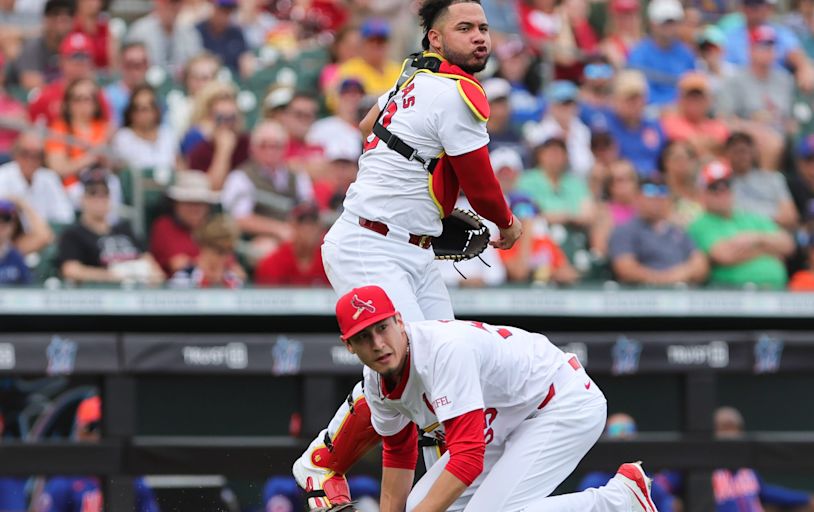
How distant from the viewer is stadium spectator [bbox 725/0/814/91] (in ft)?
40.9

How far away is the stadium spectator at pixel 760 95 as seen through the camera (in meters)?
11.6

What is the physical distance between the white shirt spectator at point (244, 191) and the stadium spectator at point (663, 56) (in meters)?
3.41

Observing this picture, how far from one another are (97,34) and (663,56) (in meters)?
4.68

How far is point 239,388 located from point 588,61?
4.32 m

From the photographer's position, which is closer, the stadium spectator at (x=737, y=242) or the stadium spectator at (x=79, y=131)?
the stadium spectator at (x=79, y=131)

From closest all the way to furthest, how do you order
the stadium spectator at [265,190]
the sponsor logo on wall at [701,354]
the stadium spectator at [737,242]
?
the sponsor logo on wall at [701,354] < the stadium spectator at [265,190] < the stadium spectator at [737,242]

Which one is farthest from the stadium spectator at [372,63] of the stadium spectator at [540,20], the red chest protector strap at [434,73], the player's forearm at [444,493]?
the player's forearm at [444,493]

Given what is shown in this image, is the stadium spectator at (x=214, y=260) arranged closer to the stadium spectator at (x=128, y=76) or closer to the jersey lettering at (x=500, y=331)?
the stadium spectator at (x=128, y=76)

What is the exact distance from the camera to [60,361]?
8641 millimetres

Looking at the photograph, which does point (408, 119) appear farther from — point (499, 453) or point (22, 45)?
point (22, 45)

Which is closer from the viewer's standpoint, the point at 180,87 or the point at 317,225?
the point at 317,225

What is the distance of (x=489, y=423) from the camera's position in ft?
18.7

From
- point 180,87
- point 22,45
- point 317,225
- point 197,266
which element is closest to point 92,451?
point 197,266

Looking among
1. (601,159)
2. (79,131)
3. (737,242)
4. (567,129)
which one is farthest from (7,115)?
(737,242)
